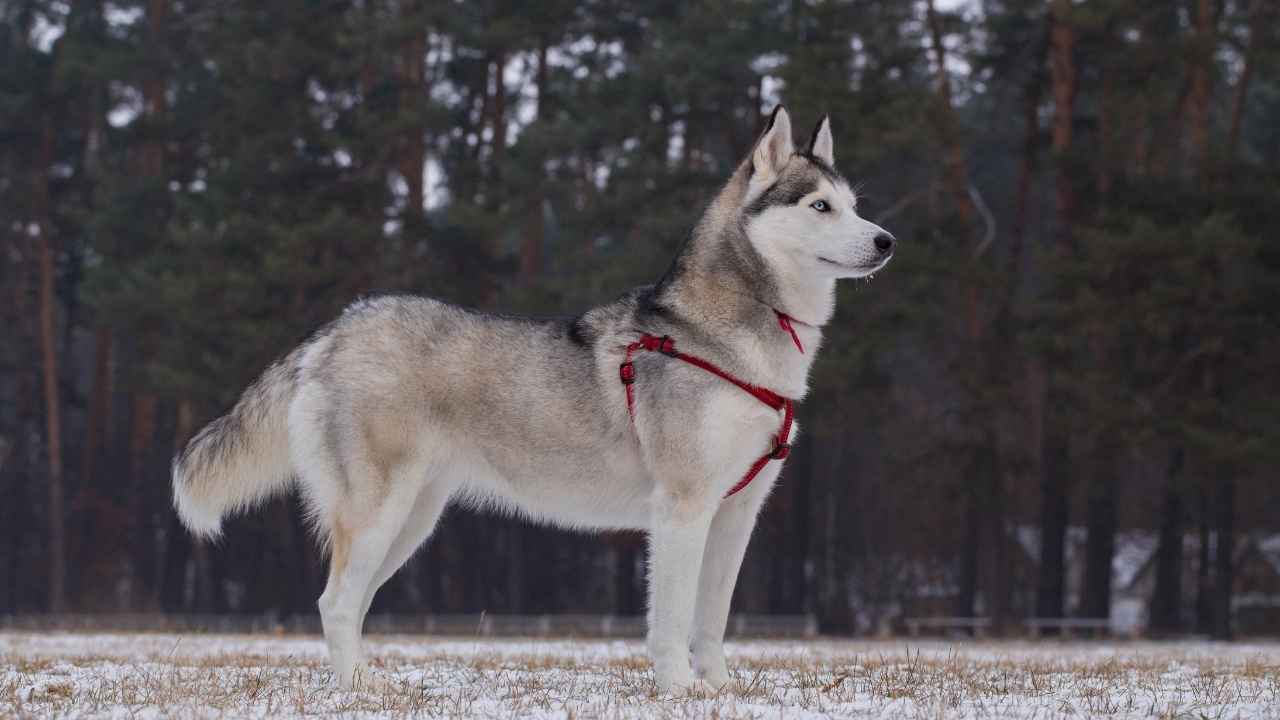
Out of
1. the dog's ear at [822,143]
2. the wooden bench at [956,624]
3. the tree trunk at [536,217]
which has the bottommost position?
the wooden bench at [956,624]

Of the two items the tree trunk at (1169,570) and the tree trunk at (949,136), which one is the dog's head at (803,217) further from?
the tree trunk at (1169,570)

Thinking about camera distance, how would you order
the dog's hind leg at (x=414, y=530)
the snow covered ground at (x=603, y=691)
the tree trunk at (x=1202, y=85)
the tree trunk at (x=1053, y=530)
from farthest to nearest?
the tree trunk at (x=1053, y=530), the tree trunk at (x=1202, y=85), the dog's hind leg at (x=414, y=530), the snow covered ground at (x=603, y=691)

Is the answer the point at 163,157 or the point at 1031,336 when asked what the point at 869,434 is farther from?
the point at 163,157

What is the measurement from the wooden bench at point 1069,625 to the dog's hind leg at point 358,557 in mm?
22540

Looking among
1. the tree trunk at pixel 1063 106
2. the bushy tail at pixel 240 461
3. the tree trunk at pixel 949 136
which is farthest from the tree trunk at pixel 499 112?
the bushy tail at pixel 240 461

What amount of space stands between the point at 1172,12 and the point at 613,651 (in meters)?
22.6

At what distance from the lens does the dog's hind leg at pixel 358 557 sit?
25.8ft

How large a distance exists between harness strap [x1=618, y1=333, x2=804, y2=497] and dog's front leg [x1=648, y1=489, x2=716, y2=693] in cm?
30

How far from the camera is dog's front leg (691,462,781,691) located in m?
7.92

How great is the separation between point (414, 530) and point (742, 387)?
2077 mm

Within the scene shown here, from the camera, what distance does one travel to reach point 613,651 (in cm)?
1338

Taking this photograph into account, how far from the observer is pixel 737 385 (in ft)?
24.8

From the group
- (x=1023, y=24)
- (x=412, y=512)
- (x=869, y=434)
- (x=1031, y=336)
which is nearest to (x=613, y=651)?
(x=412, y=512)

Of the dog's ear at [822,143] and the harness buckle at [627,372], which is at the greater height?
the dog's ear at [822,143]
